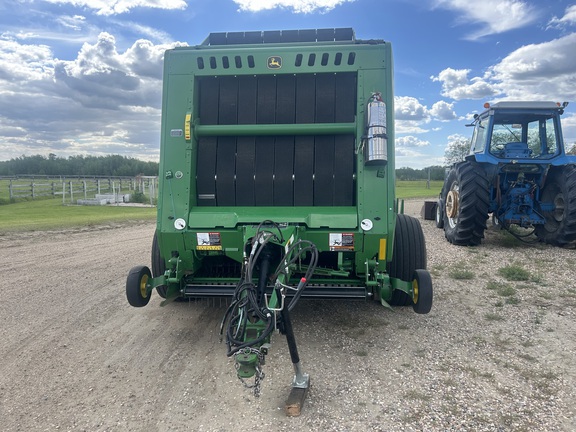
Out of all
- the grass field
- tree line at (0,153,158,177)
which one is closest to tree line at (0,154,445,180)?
tree line at (0,153,158,177)

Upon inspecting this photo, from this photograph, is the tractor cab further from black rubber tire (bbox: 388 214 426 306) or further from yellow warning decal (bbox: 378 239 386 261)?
yellow warning decal (bbox: 378 239 386 261)

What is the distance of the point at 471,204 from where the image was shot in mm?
8383

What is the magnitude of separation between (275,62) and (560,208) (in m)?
7.08

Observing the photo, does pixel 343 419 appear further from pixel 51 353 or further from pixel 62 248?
pixel 62 248

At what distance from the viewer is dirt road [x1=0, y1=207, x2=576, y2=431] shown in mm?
2996

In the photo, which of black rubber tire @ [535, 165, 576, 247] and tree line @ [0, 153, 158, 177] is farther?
tree line @ [0, 153, 158, 177]

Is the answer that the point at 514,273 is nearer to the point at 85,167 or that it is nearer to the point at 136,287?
the point at 136,287

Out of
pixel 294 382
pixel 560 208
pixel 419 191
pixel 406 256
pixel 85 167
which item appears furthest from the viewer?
pixel 85 167

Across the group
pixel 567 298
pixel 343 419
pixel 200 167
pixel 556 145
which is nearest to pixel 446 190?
pixel 556 145

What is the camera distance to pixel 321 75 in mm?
4480

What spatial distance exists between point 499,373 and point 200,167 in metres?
3.29

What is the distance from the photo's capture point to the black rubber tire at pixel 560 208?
8.12 m

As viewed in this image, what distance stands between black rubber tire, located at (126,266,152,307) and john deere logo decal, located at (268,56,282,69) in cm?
234

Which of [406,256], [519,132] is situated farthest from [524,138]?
[406,256]
